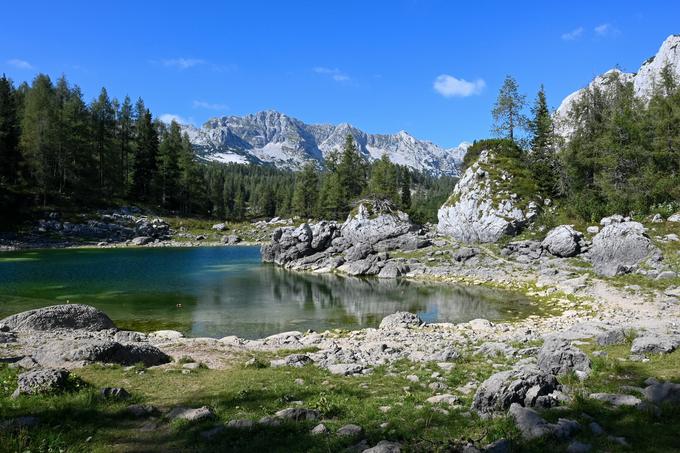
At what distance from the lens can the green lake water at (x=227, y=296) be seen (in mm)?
34656

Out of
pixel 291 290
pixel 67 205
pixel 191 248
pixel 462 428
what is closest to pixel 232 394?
pixel 462 428

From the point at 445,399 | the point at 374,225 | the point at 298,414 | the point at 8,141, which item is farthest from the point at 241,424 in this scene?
the point at 8,141

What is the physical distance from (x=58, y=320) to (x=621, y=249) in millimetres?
49558

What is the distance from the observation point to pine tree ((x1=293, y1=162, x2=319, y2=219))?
147m

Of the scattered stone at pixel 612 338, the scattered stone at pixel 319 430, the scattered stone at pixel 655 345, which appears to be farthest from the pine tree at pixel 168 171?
the scattered stone at pixel 319 430

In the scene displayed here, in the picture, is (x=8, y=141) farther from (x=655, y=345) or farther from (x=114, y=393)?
(x=655, y=345)

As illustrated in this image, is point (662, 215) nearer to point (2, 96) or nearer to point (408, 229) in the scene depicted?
point (408, 229)

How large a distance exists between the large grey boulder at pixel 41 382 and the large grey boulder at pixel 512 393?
1262 centimetres

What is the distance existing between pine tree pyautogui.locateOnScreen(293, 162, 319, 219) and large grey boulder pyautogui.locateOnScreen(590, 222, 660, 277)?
10767 centimetres

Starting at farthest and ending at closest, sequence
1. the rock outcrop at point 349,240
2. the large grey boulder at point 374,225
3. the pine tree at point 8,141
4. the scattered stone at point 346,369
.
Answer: the pine tree at point 8,141
the large grey boulder at point 374,225
the rock outcrop at point 349,240
the scattered stone at point 346,369

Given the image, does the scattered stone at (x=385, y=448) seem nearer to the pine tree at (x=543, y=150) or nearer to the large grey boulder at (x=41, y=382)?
the large grey boulder at (x=41, y=382)

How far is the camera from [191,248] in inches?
4082

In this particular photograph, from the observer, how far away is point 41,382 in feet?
43.4

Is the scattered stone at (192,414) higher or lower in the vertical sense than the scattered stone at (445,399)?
lower
